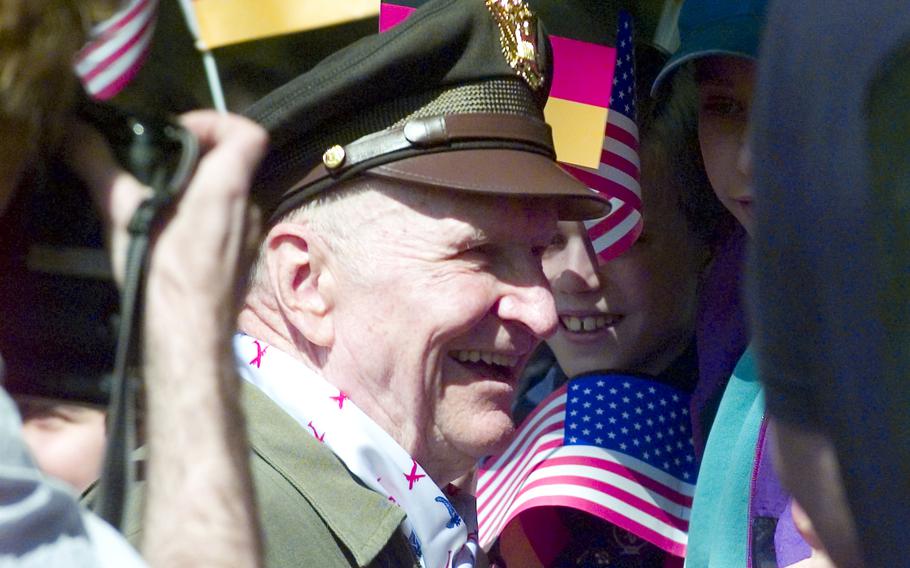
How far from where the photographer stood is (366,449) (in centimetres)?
240

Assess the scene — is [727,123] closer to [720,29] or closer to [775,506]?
[720,29]

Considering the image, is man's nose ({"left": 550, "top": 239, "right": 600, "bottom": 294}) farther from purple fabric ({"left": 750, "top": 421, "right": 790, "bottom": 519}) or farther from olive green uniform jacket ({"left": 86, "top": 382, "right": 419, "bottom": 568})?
olive green uniform jacket ({"left": 86, "top": 382, "right": 419, "bottom": 568})

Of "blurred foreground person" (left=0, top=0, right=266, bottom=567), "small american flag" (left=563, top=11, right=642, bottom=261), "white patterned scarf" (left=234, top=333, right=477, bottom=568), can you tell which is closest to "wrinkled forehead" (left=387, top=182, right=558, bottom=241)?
"white patterned scarf" (left=234, top=333, right=477, bottom=568)

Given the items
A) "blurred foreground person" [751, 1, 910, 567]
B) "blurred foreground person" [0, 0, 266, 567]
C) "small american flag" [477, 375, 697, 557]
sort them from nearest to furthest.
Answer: "blurred foreground person" [751, 1, 910, 567]
"blurred foreground person" [0, 0, 266, 567]
"small american flag" [477, 375, 697, 557]

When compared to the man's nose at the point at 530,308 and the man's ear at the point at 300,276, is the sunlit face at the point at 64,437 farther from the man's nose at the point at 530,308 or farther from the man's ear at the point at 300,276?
the man's nose at the point at 530,308

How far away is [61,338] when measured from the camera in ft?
4.66

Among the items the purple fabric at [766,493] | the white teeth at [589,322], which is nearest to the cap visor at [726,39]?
the white teeth at [589,322]

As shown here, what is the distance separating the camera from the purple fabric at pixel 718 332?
2998mm

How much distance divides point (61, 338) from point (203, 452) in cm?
18

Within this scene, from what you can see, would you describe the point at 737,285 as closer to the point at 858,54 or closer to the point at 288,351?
the point at 288,351

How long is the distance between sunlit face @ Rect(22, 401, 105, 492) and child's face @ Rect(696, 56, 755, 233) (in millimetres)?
1621

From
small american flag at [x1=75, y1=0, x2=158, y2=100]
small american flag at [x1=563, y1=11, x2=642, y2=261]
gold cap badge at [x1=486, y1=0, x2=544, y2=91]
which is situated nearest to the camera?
small american flag at [x1=75, y1=0, x2=158, y2=100]

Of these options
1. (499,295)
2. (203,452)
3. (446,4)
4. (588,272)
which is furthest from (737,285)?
(203,452)

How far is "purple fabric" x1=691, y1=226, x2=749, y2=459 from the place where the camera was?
300 centimetres
